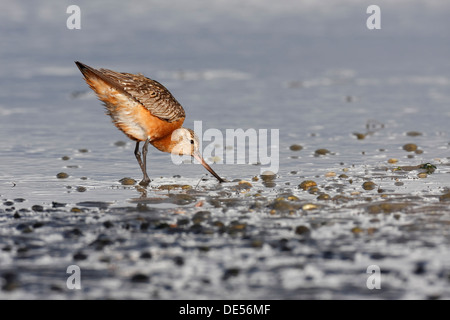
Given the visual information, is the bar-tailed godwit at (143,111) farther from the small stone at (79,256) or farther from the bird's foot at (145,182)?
the small stone at (79,256)

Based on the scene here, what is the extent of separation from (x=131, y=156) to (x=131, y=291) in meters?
6.54

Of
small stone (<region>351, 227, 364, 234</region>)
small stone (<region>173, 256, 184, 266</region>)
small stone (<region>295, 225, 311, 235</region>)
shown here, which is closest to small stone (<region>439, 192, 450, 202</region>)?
small stone (<region>351, 227, 364, 234</region>)

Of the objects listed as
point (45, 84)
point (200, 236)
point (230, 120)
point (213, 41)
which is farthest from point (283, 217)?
point (213, 41)

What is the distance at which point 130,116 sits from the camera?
36.2 feet

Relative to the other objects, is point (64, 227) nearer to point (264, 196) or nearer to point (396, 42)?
point (264, 196)

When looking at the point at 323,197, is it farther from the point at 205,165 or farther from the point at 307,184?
the point at 205,165

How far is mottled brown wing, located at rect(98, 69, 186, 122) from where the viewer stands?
426 inches

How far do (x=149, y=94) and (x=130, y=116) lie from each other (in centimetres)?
43

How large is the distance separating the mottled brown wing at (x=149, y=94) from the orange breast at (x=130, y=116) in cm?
8

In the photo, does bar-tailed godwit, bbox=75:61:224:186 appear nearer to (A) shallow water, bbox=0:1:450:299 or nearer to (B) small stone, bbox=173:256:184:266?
(A) shallow water, bbox=0:1:450:299

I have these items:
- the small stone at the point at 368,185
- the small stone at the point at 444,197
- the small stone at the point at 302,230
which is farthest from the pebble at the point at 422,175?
the small stone at the point at 302,230

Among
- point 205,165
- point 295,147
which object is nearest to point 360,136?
point 295,147

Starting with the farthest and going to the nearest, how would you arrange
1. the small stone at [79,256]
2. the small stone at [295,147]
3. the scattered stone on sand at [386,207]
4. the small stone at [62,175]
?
the small stone at [295,147]
the small stone at [62,175]
the scattered stone on sand at [386,207]
the small stone at [79,256]

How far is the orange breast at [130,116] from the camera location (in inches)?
423
